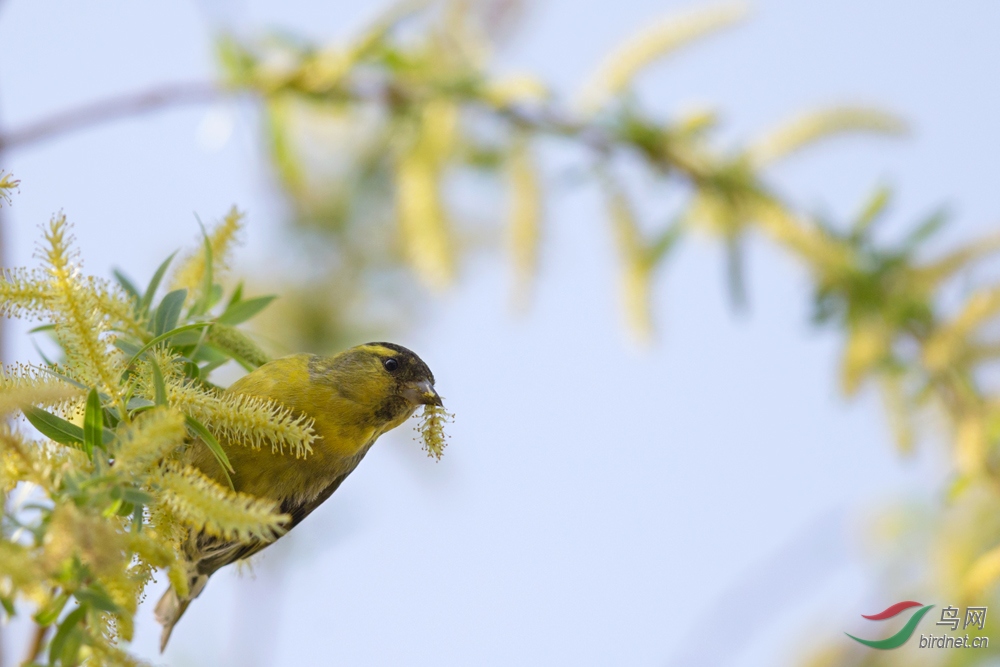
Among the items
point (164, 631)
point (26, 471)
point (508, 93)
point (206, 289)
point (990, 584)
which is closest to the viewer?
point (26, 471)

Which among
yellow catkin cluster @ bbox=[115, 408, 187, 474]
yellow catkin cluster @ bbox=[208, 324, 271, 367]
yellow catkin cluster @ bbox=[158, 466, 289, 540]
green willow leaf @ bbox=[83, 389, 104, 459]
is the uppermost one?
yellow catkin cluster @ bbox=[208, 324, 271, 367]

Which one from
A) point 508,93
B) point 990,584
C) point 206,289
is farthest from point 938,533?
point 206,289

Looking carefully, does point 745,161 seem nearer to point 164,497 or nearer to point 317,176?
point 317,176

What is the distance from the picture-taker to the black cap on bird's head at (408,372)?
10.1 feet

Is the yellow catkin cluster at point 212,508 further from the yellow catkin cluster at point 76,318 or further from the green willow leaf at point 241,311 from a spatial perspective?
the green willow leaf at point 241,311

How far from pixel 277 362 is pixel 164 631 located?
3.38ft

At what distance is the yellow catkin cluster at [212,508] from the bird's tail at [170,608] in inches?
64.7

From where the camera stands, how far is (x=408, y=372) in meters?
3.14

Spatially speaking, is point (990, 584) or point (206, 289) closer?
point (206, 289)

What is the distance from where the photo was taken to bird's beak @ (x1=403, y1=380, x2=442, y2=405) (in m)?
2.97

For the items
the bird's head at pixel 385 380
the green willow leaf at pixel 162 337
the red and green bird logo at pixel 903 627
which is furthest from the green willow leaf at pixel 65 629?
the red and green bird logo at pixel 903 627

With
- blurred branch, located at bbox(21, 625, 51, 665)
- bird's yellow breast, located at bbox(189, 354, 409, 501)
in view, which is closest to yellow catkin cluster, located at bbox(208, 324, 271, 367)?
bird's yellow breast, located at bbox(189, 354, 409, 501)

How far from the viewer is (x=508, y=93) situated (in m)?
3.84

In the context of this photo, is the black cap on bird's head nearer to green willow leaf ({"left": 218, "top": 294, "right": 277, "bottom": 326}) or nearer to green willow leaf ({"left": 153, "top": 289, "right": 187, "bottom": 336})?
green willow leaf ({"left": 218, "top": 294, "right": 277, "bottom": 326})
